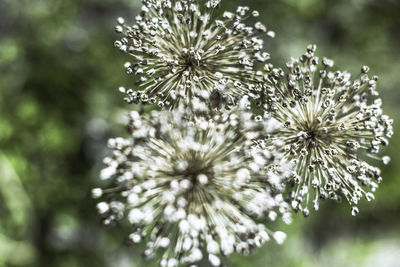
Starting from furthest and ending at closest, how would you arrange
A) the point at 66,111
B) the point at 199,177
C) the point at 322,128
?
the point at 66,111 → the point at 322,128 → the point at 199,177

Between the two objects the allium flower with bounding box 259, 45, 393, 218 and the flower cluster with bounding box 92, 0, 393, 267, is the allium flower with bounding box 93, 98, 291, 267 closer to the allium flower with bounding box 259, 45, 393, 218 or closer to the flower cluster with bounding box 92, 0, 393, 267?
the flower cluster with bounding box 92, 0, 393, 267

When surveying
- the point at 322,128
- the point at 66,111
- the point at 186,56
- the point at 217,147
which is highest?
the point at 186,56

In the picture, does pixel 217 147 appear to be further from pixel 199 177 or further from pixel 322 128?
pixel 322 128

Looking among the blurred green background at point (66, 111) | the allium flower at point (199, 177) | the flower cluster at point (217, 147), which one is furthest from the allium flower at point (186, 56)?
the blurred green background at point (66, 111)

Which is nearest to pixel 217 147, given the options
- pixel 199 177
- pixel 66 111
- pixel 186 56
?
pixel 199 177

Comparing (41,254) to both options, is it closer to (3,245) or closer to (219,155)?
(3,245)

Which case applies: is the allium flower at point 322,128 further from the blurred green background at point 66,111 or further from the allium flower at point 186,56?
the blurred green background at point 66,111
